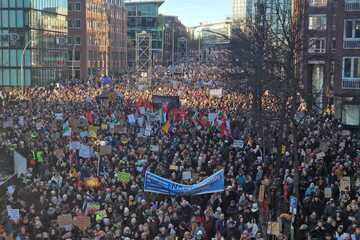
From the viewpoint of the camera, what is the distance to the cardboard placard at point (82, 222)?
632 inches

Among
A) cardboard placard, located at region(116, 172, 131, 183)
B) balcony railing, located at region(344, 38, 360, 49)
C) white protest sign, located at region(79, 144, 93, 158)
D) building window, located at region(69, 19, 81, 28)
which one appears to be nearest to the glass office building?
building window, located at region(69, 19, 81, 28)

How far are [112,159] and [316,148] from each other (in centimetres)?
721

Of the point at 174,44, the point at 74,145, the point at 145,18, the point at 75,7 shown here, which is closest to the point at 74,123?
the point at 74,145

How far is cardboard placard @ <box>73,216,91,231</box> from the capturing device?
16062 mm

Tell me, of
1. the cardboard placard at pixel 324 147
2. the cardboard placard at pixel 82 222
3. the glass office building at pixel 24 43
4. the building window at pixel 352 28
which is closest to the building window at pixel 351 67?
the building window at pixel 352 28

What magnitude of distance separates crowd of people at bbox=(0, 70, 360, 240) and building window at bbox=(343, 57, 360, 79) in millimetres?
6751

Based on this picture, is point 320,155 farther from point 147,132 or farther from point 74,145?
point 74,145

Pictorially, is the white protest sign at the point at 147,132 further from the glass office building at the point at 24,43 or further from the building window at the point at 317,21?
the glass office building at the point at 24,43

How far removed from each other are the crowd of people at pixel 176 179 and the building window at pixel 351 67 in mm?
6751

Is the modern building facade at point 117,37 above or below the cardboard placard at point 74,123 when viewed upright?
above

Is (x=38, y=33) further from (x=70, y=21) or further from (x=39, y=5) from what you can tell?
(x=70, y=21)

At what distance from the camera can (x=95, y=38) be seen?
93.8 meters

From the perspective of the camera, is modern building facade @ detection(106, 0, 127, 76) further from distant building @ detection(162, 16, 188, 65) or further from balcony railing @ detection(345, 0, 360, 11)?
balcony railing @ detection(345, 0, 360, 11)

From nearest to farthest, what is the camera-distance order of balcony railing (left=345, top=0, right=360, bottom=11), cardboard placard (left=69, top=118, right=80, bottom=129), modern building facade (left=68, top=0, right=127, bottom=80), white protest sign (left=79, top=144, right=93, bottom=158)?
white protest sign (left=79, top=144, right=93, bottom=158)
cardboard placard (left=69, top=118, right=80, bottom=129)
balcony railing (left=345, top=0, right=360, bottom=11)
modern building facade (left=68, top=0, right=127, bottom=80)
